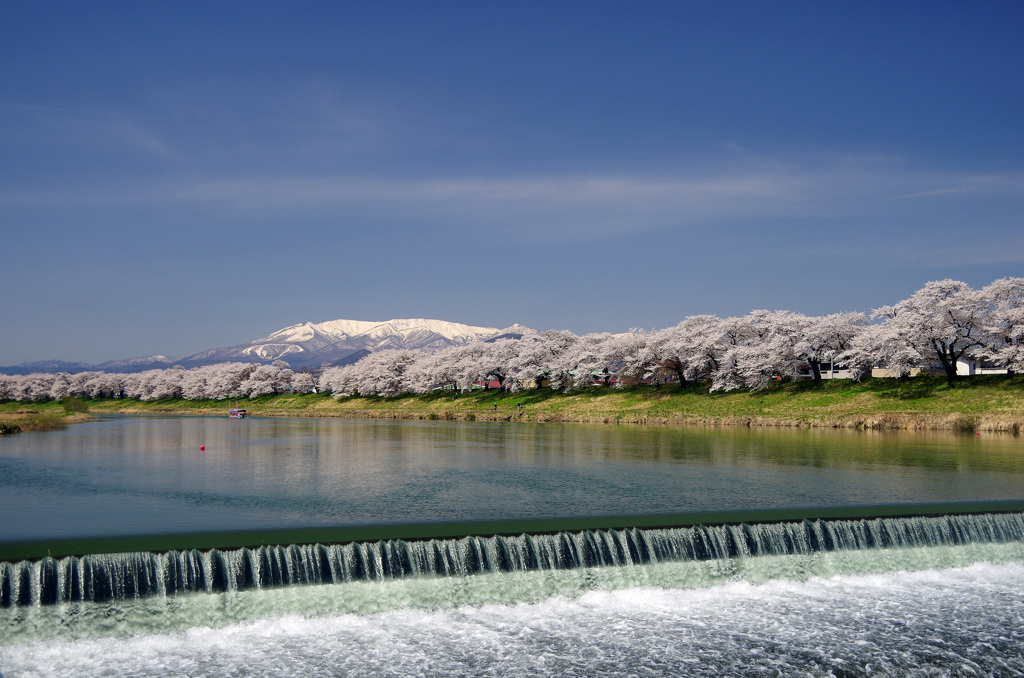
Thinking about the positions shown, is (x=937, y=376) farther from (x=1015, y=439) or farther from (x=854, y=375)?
(x=1015, y=439)

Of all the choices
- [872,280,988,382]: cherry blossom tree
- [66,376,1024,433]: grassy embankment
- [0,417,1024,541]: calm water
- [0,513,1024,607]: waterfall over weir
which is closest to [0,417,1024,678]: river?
[0,513,1024,607]: waterfall over weir

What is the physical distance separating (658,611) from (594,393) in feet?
252

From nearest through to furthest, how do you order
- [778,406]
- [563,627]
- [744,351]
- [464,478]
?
[563,627]
[464,478]
[778,406]
[744,351]

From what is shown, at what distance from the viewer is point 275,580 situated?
16344 mm

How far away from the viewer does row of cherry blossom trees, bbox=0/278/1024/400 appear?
2670 inches

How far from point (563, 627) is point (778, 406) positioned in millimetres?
59285

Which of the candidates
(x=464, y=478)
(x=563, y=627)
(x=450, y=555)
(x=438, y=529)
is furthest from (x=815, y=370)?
(x=563, y=627)

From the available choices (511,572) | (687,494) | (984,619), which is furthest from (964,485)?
(511,572)

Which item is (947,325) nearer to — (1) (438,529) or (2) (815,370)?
(2) (815,370)

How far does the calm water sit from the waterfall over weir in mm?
4253

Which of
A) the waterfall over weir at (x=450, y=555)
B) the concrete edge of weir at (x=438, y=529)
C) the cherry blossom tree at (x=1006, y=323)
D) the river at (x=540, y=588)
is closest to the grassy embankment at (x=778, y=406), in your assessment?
the cherry blossom tree at (x=1006, y=323)

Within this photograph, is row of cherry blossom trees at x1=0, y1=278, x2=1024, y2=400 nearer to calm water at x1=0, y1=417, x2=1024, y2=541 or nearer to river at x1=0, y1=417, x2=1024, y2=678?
calm water at x1=0, y1=417, x2=1024, y2=541

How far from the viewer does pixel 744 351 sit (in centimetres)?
8056

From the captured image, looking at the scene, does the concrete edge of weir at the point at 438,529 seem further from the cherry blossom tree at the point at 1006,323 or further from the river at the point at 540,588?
the cherry blossom tree at the point at 1006,323
